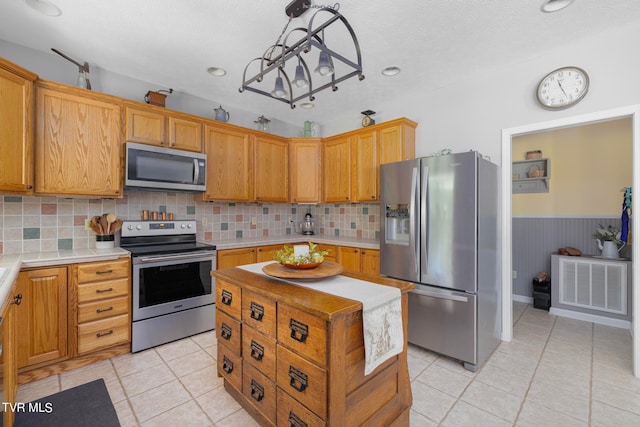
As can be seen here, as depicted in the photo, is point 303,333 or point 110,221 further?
point 110,221

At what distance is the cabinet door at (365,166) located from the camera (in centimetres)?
351

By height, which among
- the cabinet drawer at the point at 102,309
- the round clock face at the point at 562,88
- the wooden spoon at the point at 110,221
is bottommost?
the cabinet drawer at the point at 102,309

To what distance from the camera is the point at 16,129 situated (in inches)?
83.6

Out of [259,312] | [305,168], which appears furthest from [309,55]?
[259,312]

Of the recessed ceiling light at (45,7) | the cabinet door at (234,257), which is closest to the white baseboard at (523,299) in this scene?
the cabinet door at (234,257)

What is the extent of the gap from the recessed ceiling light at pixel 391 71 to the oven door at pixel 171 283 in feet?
8.45

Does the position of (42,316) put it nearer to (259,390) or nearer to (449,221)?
(259,390)

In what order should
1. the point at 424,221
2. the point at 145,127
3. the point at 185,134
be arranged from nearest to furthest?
1. the point at 424,221
2. the point at 145,127
3. the point at 185,134

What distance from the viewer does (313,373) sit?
4.19 feet

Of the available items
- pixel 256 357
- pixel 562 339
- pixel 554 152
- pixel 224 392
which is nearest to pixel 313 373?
pixel 256 357

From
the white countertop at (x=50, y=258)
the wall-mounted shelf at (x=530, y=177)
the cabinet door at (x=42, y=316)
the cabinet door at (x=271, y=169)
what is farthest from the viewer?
the wall-mounted shelf at (x=530, y=177)

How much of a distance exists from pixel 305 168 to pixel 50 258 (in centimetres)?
285

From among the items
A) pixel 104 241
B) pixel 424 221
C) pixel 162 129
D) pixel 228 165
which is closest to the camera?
pixel 424 221

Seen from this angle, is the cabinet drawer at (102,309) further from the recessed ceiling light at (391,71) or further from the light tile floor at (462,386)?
the recessed ceiling light at (391,71)
